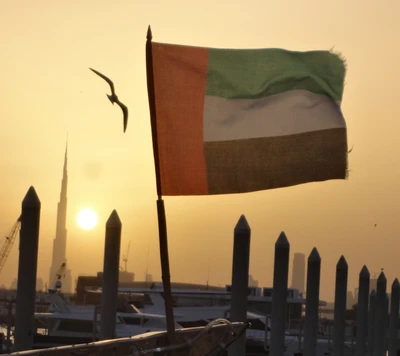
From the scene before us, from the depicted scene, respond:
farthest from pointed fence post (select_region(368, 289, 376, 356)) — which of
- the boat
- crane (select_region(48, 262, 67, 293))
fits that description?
crane (select_region(48, 262, 67, 293))

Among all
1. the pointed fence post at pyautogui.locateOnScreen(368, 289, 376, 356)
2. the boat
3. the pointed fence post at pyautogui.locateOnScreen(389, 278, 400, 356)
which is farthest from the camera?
the boat

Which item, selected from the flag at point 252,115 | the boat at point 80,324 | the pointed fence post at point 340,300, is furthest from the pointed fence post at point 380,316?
the flag at point 252,115

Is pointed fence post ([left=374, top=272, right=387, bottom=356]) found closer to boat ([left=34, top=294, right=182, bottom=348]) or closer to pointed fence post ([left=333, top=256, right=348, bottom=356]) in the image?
pointed fence post ([left=333, top=256, right=348, bottom=356])

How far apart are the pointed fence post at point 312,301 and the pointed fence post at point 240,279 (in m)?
6.75

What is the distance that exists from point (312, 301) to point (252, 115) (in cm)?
1790

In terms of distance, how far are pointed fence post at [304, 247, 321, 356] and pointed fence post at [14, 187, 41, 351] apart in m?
14.3

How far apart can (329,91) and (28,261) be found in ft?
22.3

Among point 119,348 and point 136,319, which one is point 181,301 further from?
point 119,348

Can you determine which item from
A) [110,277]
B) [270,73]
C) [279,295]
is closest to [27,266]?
[110,277]

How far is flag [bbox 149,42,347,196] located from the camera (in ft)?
49.3

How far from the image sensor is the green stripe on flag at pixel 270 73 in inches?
604

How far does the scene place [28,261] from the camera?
19.4 m

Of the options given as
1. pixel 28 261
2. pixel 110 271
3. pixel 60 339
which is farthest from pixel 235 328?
pixel 60 339

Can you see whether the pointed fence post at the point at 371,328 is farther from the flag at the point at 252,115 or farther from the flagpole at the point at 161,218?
the flagpole at the point at 161,218
